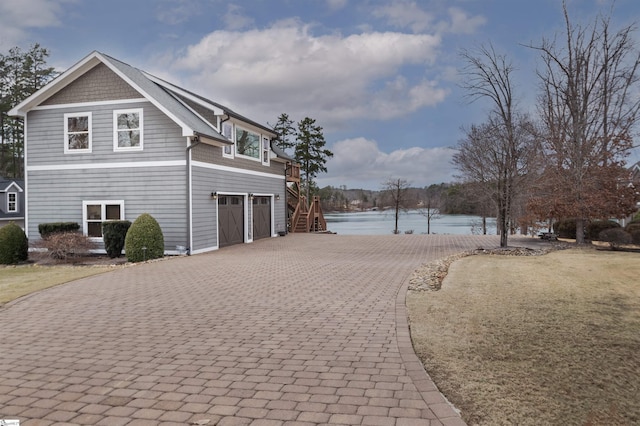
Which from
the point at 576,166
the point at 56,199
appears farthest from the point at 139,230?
the point at 576,166

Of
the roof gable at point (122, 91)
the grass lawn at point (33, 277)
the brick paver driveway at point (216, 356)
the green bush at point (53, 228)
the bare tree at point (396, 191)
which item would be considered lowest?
the grass lawn at point (33, 277)

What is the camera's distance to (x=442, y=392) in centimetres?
364

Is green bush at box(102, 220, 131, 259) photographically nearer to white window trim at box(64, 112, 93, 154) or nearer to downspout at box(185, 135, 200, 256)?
downspout at box(185, 135, 200, 256)

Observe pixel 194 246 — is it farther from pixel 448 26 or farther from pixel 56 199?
pixel 448 26

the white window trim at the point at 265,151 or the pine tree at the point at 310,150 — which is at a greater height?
the pine tree at the point at 310,150

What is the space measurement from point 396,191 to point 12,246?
34945mm

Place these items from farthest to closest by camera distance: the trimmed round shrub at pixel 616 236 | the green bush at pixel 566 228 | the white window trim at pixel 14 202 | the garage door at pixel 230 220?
the white window trim at pixel 14 202, the green bush at pixel 566 228, the trimmed round shrub at pixel 616 236, the garage door at pixel 230 220

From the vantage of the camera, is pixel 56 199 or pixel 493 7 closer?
pixel 493 7

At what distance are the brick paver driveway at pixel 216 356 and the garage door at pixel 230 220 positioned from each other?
324 inches

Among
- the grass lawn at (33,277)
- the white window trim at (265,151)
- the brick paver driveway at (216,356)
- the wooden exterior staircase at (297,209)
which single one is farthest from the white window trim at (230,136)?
the brick paver driveway at (216,356)

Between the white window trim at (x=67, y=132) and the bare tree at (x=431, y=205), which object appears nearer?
the white window trim at (x=67, y=132)

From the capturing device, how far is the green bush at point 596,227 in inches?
773

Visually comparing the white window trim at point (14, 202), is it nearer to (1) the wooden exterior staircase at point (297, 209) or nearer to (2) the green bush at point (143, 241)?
(1) the wooden exterior staircase at point (297, 209)

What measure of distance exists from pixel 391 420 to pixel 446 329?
101 inches
